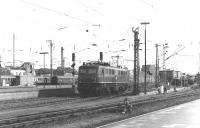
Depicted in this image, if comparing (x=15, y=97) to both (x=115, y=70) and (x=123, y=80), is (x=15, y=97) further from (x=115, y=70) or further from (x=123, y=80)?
(x=123, y=80)

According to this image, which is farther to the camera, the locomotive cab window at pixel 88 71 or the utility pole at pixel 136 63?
the utility pole at pixel 136 63

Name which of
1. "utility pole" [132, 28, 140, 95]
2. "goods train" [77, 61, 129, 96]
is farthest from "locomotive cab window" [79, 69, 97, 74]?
"utility pole" [132, 28, 140, 95]

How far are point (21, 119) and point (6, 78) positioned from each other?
69.9 meters

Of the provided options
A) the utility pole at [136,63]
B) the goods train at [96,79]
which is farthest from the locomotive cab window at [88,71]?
the utility pole at [136,63]

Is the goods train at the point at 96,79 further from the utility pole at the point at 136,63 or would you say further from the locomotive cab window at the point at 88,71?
the utility pole at the point at 136,63

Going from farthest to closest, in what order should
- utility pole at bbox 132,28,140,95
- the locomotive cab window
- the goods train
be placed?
utility pole at bbox 132,28,140,95 → the locomotive cab window → the goods train

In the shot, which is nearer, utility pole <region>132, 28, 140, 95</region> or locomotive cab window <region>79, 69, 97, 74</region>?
locomotive cab window <region>79, 69, 97, 74</region>

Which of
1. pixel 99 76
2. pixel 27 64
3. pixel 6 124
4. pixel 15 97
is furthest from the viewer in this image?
pixel 27 64

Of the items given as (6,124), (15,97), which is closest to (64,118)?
(6,124)

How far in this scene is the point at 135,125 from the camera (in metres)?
18.2

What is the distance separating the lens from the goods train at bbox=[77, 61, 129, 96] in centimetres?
4403

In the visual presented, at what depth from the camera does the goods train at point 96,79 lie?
44031 mm

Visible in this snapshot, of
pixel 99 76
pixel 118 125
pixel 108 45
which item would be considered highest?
pixel 108 45

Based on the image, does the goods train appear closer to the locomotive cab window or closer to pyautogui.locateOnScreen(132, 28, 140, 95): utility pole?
the locomotive cab window
